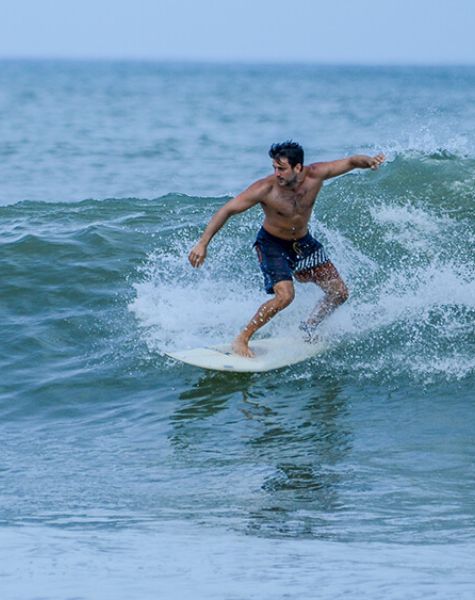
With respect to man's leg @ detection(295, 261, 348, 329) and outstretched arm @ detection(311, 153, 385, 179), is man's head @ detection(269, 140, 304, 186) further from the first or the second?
man's leg @ detection(295, 261, 348, 329)

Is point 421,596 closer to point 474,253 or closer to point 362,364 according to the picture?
point 362,364

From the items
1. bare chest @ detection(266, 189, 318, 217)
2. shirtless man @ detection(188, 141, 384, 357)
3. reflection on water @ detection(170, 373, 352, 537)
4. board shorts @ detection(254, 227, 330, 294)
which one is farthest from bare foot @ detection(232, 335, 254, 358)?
bare chest @ detection(266, 189, 318, 217)

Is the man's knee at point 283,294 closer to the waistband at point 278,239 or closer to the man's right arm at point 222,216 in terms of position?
the waistband at point 278,239

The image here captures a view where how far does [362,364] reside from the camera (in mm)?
9656

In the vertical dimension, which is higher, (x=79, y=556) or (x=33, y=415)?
(x=79, y=556)

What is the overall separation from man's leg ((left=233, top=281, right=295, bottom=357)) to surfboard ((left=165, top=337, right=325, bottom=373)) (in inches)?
3.0

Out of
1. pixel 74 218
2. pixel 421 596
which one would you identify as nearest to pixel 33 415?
pixel 421 596

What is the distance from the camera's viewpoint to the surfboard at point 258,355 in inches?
373

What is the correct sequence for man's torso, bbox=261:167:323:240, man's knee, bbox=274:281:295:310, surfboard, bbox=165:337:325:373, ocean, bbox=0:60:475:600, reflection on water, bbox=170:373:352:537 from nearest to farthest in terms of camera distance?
ocean, bbox=0:60:475:600 < reflection on water, bbox=170:373:352:537 < man's torso, bbox=261:167:323:240 < man's knee, bbox=274:281:295:310 < surfboard, bbox=165:337:325:373

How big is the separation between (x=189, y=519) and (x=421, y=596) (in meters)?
2.07

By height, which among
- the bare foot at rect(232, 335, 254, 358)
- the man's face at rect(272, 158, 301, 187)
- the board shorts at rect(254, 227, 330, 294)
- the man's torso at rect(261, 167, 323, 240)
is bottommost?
the bare foot at rect(232, 335, 254, 358)

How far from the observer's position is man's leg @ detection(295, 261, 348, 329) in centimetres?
955

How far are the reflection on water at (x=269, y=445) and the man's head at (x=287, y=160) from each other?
1585 mm

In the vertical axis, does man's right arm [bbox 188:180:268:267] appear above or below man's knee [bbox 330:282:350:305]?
above
